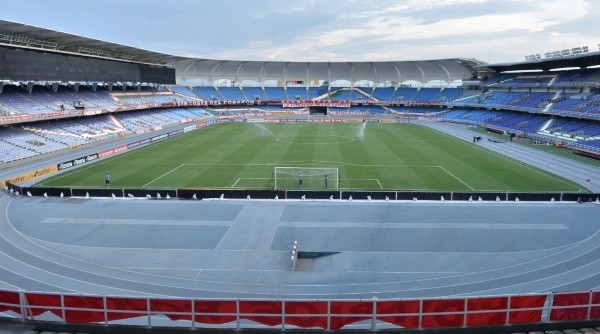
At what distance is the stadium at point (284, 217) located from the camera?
9148 mm

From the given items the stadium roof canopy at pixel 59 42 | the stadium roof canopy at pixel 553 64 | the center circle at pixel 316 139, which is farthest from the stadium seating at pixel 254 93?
the stadium roof canopy at pixel 553 64

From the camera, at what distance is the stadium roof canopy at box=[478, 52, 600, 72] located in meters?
58.9

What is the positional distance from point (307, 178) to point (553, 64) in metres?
58.4

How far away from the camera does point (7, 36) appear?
150ft

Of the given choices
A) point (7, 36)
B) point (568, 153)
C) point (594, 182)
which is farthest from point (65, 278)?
point (568, 153)

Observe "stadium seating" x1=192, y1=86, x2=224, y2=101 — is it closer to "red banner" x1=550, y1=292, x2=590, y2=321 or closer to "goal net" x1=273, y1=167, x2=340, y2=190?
"goal net" x1=273, y1=167, x2=340, y2=190

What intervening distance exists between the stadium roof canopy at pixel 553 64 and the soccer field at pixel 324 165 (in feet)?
65.4

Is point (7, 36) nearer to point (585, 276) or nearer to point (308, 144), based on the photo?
point (308, 144)

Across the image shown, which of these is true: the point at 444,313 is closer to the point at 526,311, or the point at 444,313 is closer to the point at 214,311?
the point at 526,311

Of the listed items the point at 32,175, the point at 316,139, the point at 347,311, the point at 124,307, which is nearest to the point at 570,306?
the point at 347,311

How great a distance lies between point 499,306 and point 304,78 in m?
107

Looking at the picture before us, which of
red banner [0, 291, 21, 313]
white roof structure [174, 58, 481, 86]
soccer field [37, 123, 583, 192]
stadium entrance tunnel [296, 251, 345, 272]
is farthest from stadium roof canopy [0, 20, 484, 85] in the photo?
red banner [0, 291, 21, 313]

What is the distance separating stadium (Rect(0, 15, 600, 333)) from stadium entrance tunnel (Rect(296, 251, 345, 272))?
0.48 ft

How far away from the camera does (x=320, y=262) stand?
1848cm
